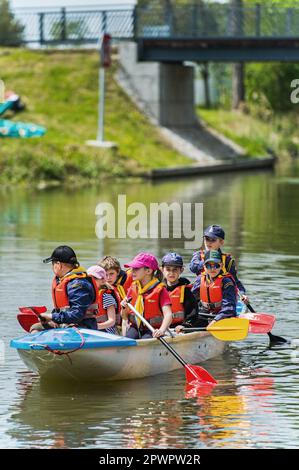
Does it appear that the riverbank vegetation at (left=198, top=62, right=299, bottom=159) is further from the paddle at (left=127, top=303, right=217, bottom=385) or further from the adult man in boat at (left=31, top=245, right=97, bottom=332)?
the adult man in boat at (left=31, top=245, right=97, bottom=332)

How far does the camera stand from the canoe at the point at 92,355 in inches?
559

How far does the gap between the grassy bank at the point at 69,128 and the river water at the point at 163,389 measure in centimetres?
1544

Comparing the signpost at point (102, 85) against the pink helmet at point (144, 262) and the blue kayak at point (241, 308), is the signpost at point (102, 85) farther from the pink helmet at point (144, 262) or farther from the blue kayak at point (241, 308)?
the pink helmet at point (144, 262)

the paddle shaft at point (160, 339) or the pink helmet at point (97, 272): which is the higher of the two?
the pink helmet at point (97, 272)

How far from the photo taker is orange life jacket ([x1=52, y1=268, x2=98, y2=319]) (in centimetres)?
1441

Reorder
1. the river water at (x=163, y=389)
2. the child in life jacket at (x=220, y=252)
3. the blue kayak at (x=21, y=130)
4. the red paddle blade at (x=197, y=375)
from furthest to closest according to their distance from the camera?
the blue kayak at (x=21, y=130), the child in life jacket at (x=220, y=252), the red paddle blade at (x=197, y=375), the river water at (x=163, y=389)

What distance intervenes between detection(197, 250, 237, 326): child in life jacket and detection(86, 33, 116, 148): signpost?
105ft

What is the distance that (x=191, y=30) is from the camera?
53156 mm

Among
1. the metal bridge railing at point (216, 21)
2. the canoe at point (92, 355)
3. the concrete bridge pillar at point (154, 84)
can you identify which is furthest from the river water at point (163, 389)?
the concrete bridge pillar at point (154, 84)

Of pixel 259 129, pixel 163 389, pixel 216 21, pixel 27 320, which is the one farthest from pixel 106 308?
pixel 259 129

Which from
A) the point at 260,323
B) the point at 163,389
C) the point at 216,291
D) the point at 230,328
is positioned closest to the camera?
the point at 163,389

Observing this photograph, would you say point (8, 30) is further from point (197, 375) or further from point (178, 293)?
point (197, 375)

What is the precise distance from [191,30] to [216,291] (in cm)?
3785

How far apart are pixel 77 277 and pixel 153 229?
55.8ft
